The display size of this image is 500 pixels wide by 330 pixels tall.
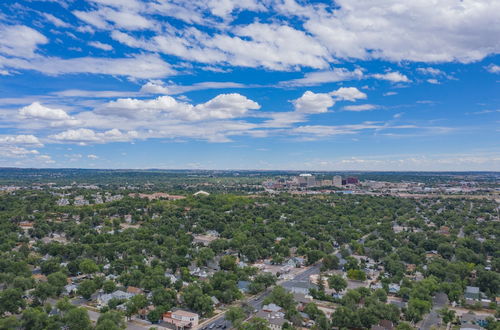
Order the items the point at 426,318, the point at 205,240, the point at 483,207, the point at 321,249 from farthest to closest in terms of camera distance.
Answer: the point at 483,207, the point at 205,240, the point at 321,249, the point at 426,318

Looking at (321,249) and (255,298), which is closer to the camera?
(255,298)

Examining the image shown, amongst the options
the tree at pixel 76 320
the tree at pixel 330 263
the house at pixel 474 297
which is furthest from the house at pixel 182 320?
the house at pixel 474 297

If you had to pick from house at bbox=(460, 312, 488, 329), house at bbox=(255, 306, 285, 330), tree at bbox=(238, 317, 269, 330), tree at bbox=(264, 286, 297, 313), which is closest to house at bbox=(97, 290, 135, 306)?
house at bbox=(255, 306, 285, 330)

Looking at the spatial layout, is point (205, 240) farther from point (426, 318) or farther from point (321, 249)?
point (426, 318)

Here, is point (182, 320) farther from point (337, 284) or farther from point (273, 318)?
point (337, 284)

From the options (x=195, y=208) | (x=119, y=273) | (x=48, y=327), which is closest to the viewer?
(x=48, y=327)

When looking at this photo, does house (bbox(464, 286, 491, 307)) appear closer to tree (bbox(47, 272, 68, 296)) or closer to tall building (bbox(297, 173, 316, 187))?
tree (bbox(47, 272, 68, 296))

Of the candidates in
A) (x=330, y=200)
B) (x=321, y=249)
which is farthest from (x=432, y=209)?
(x=321, y=249)

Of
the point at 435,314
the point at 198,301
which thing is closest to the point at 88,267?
the point at 198,301
